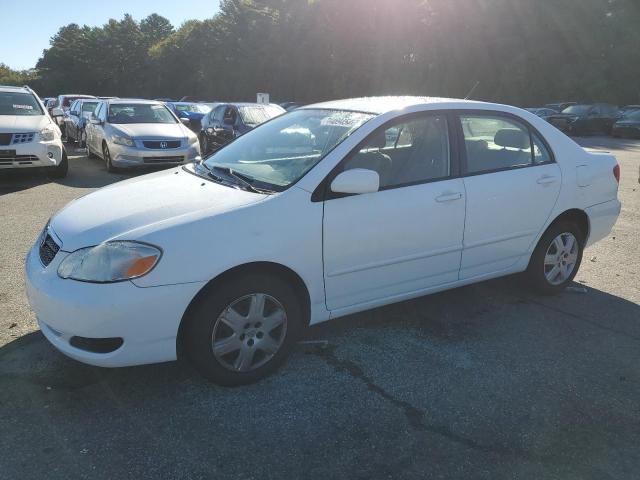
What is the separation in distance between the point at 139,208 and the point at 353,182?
4.13ft

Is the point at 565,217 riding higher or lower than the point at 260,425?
higher

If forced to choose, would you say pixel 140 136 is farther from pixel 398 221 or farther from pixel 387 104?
pixel 398 221

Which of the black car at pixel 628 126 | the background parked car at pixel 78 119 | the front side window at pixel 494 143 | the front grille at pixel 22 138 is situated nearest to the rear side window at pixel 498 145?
the front side window at pixel 494 143

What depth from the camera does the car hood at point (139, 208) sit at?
2980mm

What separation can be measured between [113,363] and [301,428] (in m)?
1.03

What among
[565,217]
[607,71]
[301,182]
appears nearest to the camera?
[301,182]

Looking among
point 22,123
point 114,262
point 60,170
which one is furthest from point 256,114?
point 114,262

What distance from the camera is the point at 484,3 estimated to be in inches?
1446

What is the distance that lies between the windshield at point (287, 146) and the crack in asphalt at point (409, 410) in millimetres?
1160

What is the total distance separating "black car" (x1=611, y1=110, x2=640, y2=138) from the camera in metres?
24.1

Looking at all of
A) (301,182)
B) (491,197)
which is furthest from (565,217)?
(301,182)

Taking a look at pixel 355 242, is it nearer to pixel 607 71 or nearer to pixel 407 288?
pixel 407 288

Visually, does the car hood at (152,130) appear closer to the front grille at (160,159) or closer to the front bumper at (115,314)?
the front grille at (160,159)

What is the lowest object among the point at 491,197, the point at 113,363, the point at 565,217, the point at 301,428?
the point at 301,428
